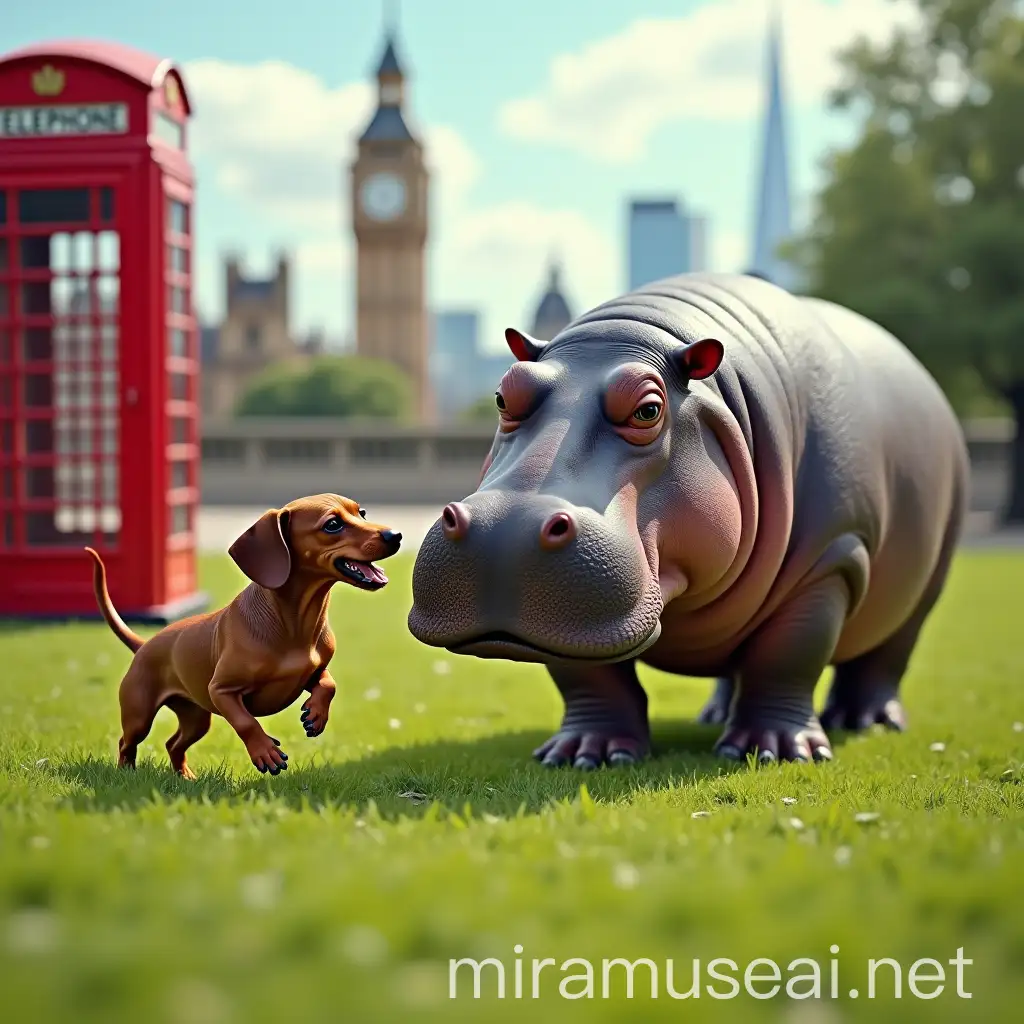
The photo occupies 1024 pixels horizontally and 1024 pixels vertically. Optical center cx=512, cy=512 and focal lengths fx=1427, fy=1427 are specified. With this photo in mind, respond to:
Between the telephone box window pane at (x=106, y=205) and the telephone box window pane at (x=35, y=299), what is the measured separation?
770 mm

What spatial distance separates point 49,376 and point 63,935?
8.04m

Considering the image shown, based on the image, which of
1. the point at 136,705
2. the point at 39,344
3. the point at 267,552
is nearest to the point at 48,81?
the point at 39,344

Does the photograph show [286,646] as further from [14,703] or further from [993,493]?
[993,493]

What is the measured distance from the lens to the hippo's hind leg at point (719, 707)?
6.80 metres

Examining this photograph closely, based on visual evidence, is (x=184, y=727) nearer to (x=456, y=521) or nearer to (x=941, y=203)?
(x=456, y=521)

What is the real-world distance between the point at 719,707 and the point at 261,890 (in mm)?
4199

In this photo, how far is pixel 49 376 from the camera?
1009 centimetres

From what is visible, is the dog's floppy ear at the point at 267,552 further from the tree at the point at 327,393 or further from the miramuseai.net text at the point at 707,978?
the tree at the point at 327,393

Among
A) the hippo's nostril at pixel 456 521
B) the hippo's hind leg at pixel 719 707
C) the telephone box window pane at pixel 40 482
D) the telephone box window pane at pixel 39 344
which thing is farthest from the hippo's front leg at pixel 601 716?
the telephone box window pane at pixel 39 344

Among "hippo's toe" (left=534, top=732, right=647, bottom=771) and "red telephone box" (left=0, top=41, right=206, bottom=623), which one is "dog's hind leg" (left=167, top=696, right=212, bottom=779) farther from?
"red telephone box" (left=0, top=41, right=206, bottom=623)

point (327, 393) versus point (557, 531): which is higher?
point (557, 531)

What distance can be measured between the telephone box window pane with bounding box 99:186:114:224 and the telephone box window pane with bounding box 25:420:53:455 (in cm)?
152

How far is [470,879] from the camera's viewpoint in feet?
10.1

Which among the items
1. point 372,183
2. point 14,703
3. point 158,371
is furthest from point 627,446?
point 372,183
